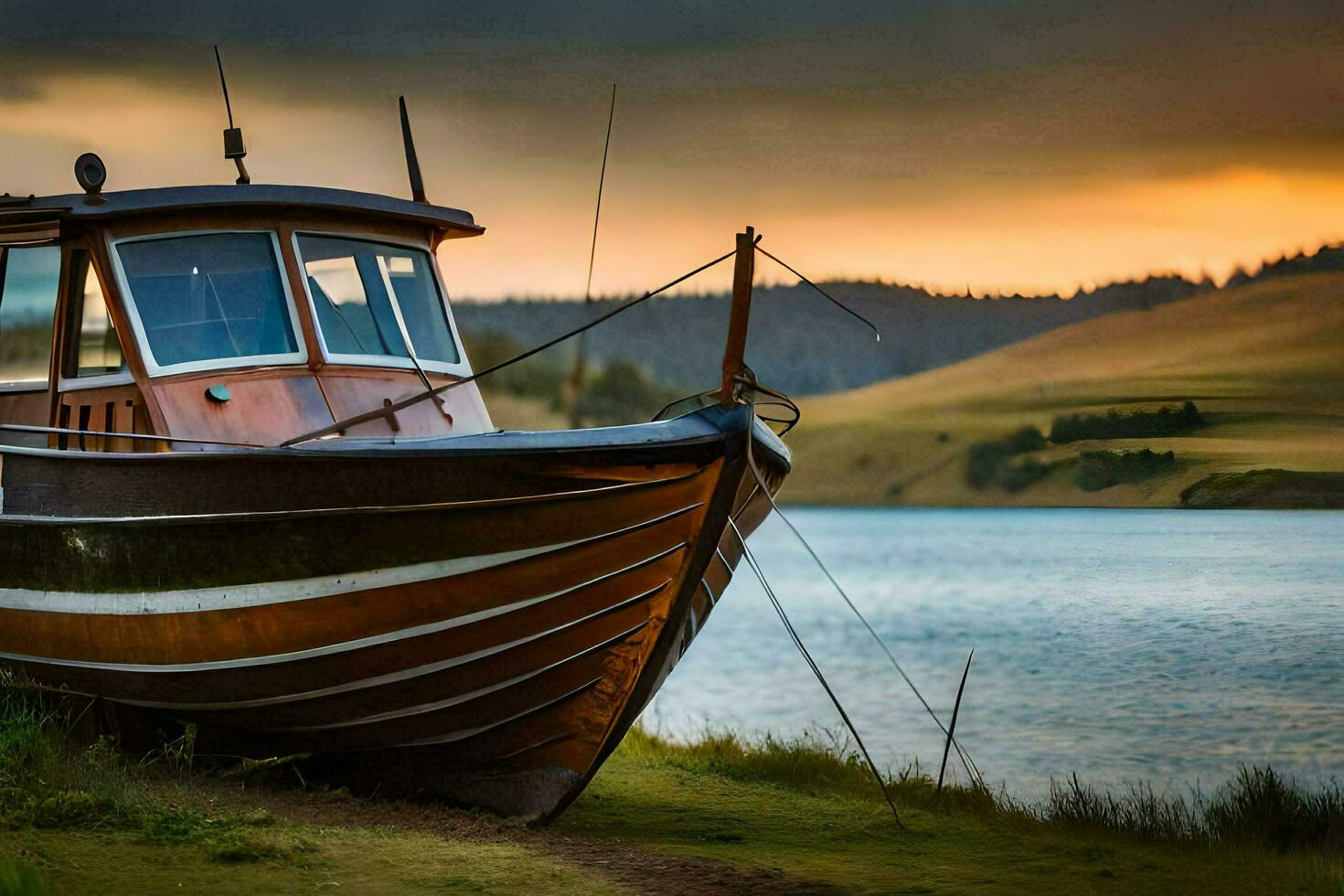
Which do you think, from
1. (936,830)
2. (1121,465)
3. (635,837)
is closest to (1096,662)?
(1121,465)

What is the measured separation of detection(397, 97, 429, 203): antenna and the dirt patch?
360cm

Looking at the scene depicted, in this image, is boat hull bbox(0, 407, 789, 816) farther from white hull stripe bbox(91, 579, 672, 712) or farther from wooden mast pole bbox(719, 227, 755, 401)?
wooden mast pole bbox(719, 227, 755, 401)

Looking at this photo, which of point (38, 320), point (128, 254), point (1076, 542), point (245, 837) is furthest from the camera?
point (1076, 542)

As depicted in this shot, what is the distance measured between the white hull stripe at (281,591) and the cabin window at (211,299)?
4.23ft

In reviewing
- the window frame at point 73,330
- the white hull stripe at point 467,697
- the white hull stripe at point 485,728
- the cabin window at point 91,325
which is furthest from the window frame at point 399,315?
the white hull stripe at point 485,728

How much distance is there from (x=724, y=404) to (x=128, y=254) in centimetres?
358

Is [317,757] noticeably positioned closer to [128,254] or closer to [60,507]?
[60,507]

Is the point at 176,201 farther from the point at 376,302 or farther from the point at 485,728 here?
the point at 485,728

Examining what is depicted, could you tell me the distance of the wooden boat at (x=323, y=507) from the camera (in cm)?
679

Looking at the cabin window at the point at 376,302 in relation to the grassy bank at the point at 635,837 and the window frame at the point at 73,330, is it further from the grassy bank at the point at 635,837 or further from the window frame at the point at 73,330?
the grassy bank at the point at 635,837

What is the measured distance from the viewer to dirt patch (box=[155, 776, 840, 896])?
21.4ft

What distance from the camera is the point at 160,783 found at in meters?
7.38

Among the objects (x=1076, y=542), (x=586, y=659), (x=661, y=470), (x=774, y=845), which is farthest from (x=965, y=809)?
(x=1076, y=542)

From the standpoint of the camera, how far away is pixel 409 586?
695 centimetres
